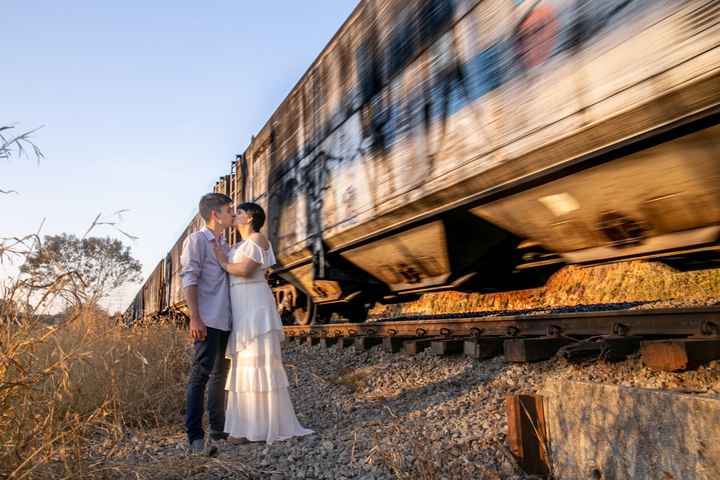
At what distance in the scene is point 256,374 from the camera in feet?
12.0

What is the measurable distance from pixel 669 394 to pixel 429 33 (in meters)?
3.53

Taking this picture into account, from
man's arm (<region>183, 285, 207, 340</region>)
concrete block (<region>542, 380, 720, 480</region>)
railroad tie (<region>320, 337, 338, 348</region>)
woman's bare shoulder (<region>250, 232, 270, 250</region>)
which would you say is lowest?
concrete block (<region>542, 380, 720, 480</region>)

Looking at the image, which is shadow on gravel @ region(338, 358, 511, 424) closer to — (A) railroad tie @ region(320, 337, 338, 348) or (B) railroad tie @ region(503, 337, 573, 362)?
(B) railroad tie @ region(503, 337, 573, 362)

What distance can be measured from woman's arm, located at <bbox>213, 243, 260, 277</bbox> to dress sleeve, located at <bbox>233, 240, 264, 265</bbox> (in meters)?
0.02

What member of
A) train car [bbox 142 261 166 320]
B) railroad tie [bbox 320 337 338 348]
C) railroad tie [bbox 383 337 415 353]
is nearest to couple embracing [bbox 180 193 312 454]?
railroad tie [bbox 383 337 415 353]

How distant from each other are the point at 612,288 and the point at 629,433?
16.0 feet

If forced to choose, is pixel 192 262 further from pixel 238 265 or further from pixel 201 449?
pixel 201 449

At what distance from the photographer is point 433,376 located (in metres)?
4.43

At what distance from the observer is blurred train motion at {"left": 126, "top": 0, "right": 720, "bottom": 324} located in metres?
2.83

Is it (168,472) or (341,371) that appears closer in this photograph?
(168,472)

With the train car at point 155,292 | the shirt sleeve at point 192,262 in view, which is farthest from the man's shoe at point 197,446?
the train car at point 155,292

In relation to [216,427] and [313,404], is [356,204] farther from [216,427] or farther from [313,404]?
[216,427]

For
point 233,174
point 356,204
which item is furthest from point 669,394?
point 233,174

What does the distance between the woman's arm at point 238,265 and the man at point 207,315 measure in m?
0.05
